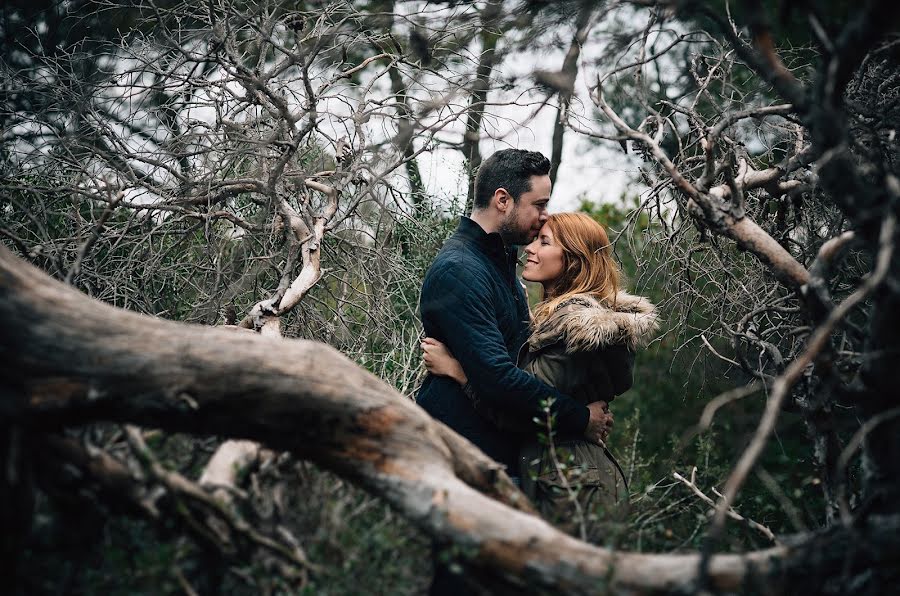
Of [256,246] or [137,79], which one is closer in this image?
[137,79]

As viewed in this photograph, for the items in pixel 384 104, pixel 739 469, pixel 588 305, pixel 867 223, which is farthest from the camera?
pixel 384 104

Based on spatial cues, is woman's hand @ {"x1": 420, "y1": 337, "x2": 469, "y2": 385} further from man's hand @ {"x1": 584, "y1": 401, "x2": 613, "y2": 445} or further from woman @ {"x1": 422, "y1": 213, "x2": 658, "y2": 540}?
man's hand @ {"x1": 584, "y1": 401, "x2": 613, "y2": 445}

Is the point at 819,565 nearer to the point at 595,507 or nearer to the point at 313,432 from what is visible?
the point at 595,507

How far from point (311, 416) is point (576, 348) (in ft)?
4.54

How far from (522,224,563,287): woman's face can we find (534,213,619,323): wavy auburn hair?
0.9 inches

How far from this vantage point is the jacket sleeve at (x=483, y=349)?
342 centimetres

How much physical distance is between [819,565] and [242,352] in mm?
1825

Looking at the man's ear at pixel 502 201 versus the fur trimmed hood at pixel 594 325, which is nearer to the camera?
the fur trimmed hood at pixel 594 325

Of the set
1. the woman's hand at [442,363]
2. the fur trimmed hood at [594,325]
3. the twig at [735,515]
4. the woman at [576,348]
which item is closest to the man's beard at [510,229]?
the woman at [576,348]

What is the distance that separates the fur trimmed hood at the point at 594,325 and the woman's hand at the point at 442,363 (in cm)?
36

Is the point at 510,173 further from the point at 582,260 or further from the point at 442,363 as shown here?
the point at 442,363

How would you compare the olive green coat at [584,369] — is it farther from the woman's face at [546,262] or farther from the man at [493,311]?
the woman's face at [546,262]

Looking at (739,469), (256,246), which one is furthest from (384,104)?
(739,469)

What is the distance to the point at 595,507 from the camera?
10.9 feet
